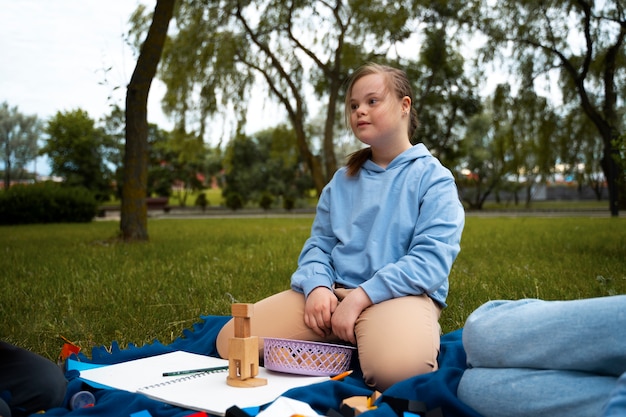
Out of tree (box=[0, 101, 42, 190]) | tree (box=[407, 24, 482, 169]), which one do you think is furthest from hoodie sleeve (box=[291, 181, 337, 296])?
tree (box=[0, 101, 42, 190])

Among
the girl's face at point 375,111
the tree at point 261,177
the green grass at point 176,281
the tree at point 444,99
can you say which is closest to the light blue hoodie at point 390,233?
the girl's face at point 375,111

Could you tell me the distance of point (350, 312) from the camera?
7.86ft

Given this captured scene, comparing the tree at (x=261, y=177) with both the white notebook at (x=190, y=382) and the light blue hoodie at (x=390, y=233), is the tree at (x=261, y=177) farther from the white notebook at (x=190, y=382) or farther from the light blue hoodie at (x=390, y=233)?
the white notebook at (x=190, y=382)

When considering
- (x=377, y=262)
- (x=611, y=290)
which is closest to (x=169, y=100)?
(x=611, y=290)

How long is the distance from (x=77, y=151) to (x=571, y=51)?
79.3 ft

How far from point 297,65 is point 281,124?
8.04ft

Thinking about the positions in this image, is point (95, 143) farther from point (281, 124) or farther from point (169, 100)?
point (169, 100)

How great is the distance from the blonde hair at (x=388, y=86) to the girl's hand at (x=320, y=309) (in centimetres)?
61

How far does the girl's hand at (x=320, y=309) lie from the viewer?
246 centimetres

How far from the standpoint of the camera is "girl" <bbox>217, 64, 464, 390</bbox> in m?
2.31

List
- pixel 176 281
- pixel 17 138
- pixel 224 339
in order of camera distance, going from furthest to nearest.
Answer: pixel 17 138 → pixel 176 281 → pixel 224 339

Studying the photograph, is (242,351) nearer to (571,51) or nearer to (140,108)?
(140,108)

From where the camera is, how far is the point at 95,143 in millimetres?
32812

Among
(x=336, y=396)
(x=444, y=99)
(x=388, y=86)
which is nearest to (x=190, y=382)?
(x=336, y=396)
